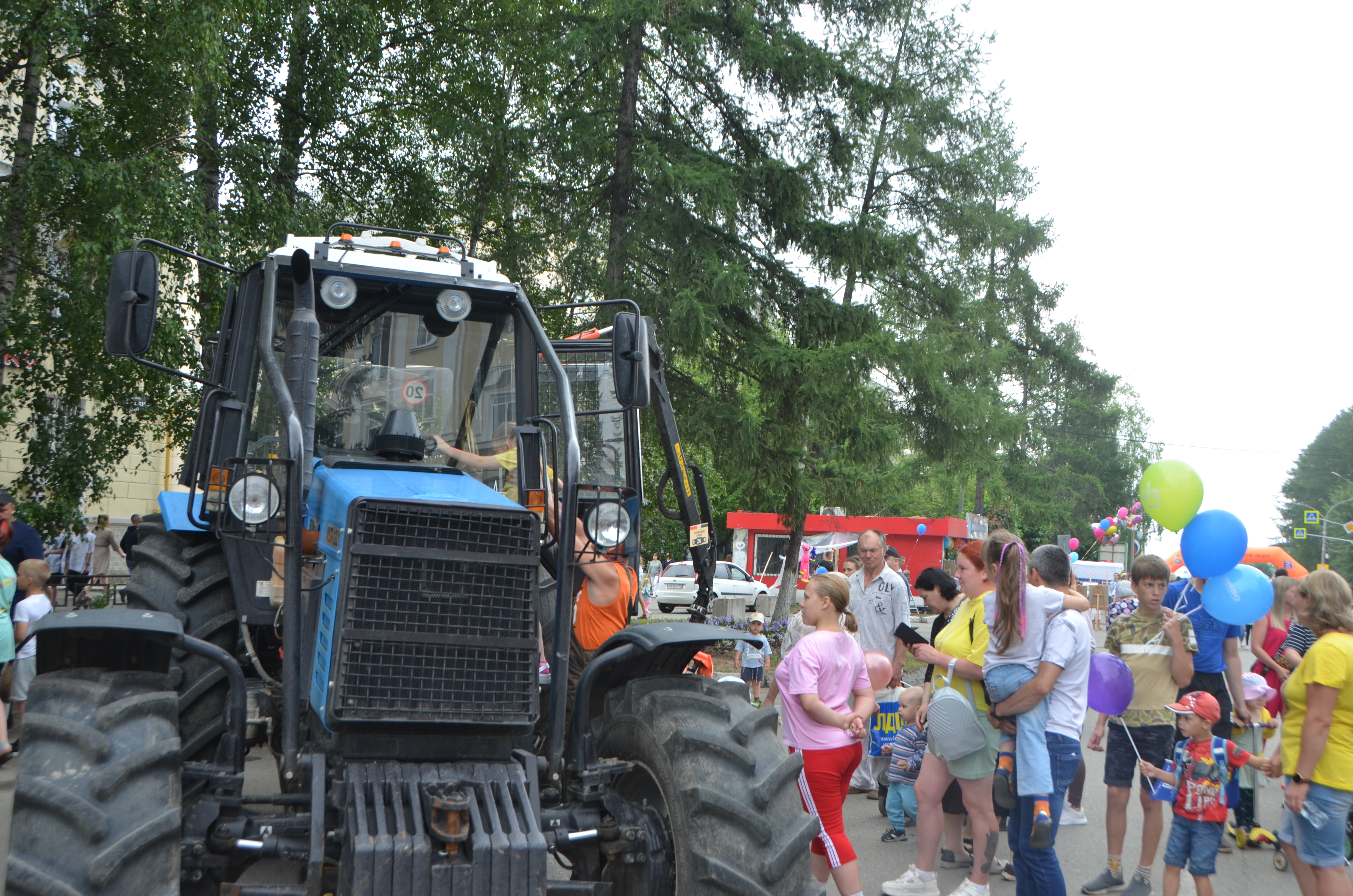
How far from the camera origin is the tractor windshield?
4.89 meters

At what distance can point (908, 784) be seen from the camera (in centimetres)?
708

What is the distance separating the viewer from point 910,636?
6.56m

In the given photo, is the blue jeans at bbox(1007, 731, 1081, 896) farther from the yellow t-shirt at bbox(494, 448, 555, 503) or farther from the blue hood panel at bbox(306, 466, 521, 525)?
the blue hood panel at bbox(306, 466, 521, 525)

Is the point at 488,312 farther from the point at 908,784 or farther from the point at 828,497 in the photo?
the point at 828,497

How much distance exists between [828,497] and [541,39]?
8248 millimetres

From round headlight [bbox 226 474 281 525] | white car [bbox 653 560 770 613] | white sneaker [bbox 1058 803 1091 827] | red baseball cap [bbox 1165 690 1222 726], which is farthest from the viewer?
white car [bbox 653 560 770 613]

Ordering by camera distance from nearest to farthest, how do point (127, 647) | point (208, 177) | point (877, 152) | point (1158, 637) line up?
point (127, 647) < point (1158, 637) < point (208, 177) < point (877, 152)

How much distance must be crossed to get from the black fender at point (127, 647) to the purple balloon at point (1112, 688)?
14.9 feet

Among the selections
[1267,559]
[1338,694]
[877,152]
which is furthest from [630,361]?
[877,152]

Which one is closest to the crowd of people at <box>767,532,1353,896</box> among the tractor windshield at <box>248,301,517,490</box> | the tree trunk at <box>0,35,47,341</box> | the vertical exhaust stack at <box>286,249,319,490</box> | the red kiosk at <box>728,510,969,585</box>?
the tractor windshield at <box>248,301,517,490</box>

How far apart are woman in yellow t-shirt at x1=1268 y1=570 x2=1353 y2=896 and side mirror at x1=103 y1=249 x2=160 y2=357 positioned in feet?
17.7

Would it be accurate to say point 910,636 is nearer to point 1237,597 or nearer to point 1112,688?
point 1112,688

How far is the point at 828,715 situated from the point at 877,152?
17.1m

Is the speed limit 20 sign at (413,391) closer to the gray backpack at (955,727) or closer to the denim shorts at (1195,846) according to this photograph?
the gray backpack at (955,727)
